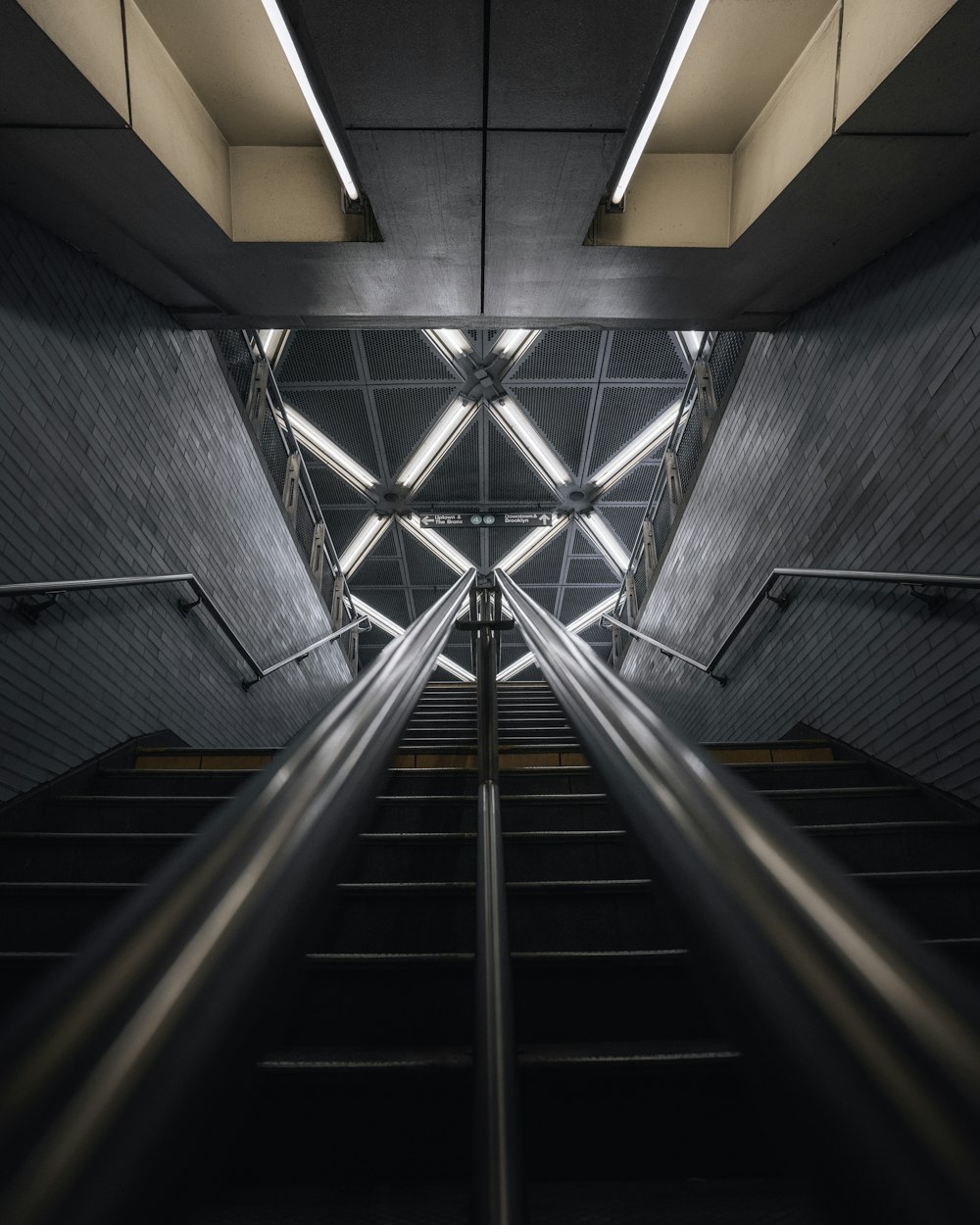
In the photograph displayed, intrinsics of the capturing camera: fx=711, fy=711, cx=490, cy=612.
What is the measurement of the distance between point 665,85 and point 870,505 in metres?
1.89

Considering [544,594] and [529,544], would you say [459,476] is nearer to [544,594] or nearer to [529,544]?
[529,544]

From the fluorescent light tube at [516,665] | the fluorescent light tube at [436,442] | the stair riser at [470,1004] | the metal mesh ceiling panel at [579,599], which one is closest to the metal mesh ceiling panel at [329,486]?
the fluorescent light tube at [436,442]

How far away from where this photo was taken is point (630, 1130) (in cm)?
128

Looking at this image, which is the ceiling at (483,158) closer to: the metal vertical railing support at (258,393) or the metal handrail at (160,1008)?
the metal vertical railing support at (258,393)

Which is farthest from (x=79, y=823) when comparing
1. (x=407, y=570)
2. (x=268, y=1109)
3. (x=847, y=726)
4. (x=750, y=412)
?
(x=407, y=570)

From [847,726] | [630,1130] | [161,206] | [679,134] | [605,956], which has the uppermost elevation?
[679,134]

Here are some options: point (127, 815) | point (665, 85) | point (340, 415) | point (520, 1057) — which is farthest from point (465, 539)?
point (520, 1057)

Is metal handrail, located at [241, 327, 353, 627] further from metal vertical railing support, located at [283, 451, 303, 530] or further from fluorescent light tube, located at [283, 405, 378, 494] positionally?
fluorescent light tube, located at [283, 405, 378, 494]

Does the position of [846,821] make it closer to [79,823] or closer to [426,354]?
[79,823]

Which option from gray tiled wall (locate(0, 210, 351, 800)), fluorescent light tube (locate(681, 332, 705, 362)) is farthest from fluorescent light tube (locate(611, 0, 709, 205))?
fluorescent light tube (locate(681, 332, 705, 362))

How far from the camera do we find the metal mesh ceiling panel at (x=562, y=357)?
6949 millimetres

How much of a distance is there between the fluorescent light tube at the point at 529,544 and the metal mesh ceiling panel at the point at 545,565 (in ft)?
0.35

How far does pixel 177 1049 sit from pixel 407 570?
9.87 meters

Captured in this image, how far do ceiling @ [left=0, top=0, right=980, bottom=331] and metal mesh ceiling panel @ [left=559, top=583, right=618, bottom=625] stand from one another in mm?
6718
